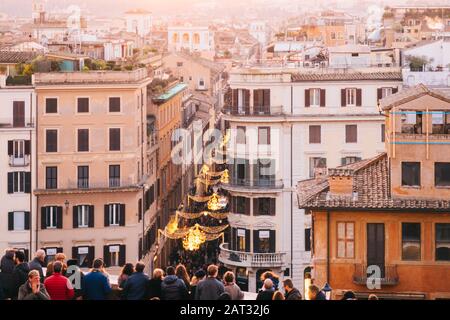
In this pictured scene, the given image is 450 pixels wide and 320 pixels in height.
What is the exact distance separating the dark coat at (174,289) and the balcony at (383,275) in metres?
9.43

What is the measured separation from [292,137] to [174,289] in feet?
100

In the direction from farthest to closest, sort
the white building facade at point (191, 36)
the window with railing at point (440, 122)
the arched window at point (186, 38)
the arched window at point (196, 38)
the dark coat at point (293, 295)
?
the arched window at point (186, 38)
the arched window at point (196, 38)
the white building facade at point (191, 36)
the window with railing at point (440, 122)
the dark coat at point (293, 295)

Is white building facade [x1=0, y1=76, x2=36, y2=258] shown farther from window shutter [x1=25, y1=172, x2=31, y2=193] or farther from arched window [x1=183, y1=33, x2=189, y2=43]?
arched window [x1=183, y1=33, x2=189, y2=43]

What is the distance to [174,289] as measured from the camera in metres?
17.6

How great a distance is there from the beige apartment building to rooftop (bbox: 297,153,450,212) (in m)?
19.6

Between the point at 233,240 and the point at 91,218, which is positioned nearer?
the point at 91,218

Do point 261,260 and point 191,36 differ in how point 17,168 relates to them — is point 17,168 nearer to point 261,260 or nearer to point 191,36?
point 261,260

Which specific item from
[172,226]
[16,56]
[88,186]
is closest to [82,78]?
[88,186]

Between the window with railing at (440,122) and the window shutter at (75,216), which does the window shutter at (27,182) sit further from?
the window with railing at (440,122)

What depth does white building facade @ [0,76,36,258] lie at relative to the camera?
46219 millimetres

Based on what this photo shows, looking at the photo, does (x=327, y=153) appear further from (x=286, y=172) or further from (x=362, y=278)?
(x=362, y=278)

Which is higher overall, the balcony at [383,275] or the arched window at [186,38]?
the arched window at [186,38]

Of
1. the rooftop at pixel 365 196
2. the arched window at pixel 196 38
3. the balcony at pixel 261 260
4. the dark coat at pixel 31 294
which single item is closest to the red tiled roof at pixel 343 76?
the balcony at pixel 261 260

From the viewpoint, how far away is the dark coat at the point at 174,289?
693 inches
